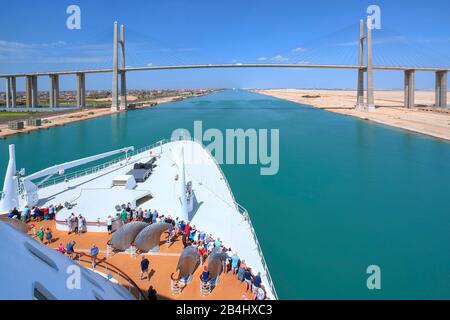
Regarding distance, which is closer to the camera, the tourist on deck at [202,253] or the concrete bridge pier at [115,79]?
the tourist on deck at [202,253]

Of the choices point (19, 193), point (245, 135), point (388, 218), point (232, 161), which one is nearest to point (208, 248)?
point (19, 193)

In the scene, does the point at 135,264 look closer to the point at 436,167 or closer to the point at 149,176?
the point at 149,176

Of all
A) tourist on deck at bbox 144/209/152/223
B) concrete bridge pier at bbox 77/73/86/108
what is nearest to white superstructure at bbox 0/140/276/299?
tourist on deck at bbox 144/209/152/223

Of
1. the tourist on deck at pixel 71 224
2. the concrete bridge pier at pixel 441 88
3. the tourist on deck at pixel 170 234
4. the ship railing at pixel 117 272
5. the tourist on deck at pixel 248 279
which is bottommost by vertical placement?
the tourist on deck at pixel 248 279

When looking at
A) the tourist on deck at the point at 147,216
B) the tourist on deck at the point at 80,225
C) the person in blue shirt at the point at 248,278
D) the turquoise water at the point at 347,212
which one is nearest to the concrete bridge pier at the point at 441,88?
the turquoise water at the point at 347,212

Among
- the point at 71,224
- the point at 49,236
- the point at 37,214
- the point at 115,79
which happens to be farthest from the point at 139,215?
the point at 115,79

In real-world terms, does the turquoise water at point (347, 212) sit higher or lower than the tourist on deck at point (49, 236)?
lower

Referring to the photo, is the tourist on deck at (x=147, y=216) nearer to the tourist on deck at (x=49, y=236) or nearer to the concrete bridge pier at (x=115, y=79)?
the tourist on deck at (x=49, y=236)
